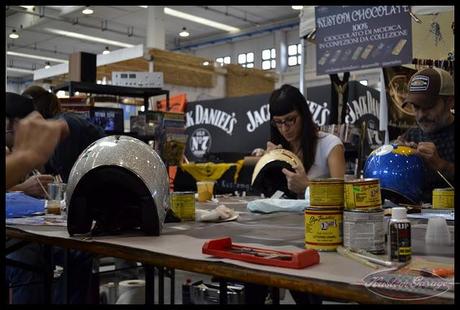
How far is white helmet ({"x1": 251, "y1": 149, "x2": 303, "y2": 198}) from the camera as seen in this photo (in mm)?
2260

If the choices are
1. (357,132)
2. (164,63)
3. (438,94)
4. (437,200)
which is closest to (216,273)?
(437,200)

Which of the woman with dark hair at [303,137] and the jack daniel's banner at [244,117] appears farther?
the jack daniel's banner at [244,117]

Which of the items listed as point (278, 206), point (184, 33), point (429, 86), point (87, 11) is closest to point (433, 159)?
point (429, 86)

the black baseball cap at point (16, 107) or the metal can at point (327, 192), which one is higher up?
the black baseball cap at point (16, 107)

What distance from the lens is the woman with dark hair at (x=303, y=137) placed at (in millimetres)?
2732

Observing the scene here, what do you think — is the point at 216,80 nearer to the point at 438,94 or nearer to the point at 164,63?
the point at 164,63

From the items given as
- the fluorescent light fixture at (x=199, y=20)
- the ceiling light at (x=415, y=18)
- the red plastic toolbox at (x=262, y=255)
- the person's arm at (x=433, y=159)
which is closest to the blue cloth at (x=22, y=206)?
the red plastic toolbox at (x=262, y=255)

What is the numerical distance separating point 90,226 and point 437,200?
4.54ft

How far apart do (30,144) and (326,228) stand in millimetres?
794

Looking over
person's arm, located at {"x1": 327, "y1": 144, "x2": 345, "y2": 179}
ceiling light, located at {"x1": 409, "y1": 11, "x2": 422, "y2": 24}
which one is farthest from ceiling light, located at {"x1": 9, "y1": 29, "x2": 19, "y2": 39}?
person's arm, located at {"x1": 327, "y1": 144, "x2": 345, "y2": 179}

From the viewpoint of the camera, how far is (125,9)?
12.1m

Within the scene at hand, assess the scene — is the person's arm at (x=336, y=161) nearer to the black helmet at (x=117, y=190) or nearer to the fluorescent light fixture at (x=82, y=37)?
the black helmet at (x=117, y=190)

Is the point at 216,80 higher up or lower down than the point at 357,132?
higher up

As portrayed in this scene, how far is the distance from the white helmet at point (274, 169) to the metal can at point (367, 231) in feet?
3.45
